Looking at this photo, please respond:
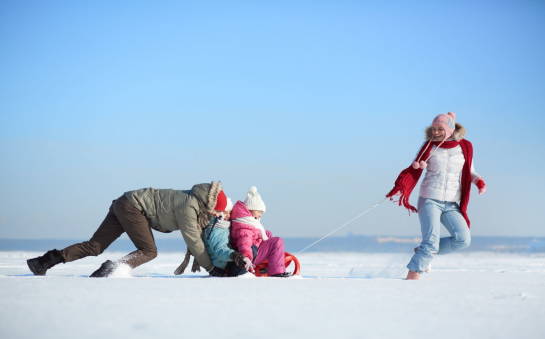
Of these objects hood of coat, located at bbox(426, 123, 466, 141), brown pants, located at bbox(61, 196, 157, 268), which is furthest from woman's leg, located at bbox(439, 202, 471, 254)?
brown pants, located at bbox(61, 196, 157, 268)

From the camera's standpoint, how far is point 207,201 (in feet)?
18.4

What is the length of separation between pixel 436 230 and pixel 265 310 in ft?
9.53

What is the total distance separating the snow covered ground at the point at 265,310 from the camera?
2873 mm

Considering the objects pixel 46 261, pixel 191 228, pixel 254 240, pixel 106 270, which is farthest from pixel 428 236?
pixel 46 261

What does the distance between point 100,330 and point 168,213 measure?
287 centimetres

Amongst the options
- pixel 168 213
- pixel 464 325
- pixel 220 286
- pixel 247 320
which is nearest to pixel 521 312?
pixel 464 325

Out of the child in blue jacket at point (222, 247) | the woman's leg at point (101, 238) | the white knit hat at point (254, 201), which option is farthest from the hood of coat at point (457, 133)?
the woman's leg at point (101, 238)

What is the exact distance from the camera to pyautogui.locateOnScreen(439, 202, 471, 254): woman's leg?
580cm

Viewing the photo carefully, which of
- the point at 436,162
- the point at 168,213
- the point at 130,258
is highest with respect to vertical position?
the point at 436,162

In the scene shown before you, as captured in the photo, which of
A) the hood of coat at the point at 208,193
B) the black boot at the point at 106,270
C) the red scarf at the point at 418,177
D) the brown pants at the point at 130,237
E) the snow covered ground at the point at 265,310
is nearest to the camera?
the snow covered ground at the point at 265,310

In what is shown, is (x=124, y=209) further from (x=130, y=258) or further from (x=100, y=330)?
(x=100, y=330)

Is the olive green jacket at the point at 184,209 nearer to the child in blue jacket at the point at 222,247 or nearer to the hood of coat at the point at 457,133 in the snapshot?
the child in blue jacket at the point at 222,247

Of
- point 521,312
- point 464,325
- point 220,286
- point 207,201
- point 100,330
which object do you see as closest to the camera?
point 100,330

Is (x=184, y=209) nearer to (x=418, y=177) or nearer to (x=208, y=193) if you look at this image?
(x=208, y=193)
